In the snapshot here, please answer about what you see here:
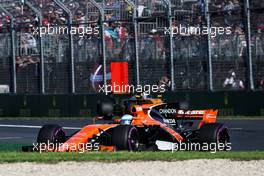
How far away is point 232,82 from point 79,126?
15.9 feet

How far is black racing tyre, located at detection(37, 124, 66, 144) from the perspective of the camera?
1306cm

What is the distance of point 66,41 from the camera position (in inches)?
997

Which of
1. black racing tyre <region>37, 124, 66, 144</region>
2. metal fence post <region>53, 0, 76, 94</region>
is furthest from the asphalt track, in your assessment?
black racing tyre <region>37, 124, 66, 144</region>

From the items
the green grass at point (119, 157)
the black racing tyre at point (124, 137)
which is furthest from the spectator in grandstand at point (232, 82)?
the green grass at point (119, 157)

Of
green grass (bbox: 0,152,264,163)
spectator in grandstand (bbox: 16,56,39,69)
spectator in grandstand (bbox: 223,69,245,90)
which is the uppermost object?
spectator in grandstand (bbox: 16,56,39,69)

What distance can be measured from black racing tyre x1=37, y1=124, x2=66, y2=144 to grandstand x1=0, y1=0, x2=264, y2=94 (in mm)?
9379

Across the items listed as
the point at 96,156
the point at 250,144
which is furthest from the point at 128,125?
the point at 250,144

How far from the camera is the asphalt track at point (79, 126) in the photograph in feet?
50.3

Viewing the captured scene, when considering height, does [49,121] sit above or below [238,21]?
below

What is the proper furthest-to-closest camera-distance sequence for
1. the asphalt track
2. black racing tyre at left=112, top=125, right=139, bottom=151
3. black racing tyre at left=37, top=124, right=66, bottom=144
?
the asphalt track, black racing tyre at left=37, top=124, right=66, bottom=144, black racing tyre at left=112, top=125, right=139, bottom=151

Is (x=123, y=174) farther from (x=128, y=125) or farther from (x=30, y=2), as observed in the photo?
(x=30, y=2)

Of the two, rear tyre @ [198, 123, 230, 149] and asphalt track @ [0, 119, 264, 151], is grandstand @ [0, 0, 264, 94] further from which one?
rear tyre @ [198, 123, 230, 149]

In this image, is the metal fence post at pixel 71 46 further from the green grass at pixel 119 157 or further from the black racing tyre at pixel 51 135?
the green grass at pixel 119 157

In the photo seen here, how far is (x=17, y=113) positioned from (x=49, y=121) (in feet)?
8.84
